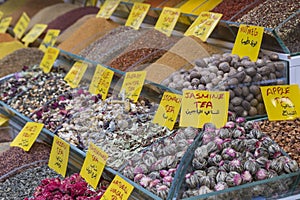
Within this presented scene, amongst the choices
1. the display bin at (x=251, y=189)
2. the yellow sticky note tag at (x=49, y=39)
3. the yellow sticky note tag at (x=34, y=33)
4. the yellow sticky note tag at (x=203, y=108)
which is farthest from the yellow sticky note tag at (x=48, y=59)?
the display bin at (x=251, y=189)

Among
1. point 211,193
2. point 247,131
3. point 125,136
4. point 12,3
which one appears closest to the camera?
point 211,193

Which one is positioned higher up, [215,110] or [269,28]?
[269,28]

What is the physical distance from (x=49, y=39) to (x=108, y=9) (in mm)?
484

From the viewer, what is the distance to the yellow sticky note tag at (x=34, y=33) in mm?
4094

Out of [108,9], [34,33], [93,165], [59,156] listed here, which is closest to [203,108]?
[93,165]

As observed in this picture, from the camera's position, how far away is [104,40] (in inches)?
131

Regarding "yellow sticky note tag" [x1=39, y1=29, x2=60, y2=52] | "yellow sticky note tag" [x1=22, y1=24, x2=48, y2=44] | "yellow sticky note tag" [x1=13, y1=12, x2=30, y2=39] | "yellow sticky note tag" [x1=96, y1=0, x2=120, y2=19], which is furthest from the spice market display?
"yellow sticky note tag" [x1=13, y1=12, x2=30, y2=39]

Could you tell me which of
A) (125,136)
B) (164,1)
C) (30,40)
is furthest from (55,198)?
(30,40)

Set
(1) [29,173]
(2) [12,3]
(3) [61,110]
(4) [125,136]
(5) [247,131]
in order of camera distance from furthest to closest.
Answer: (2) [12,3] < (3) [61,110] < (1) [29,173] < (4) [125,136] < (5) [247,131]

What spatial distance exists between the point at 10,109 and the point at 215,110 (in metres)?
1.42

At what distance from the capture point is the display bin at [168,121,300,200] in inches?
68.7

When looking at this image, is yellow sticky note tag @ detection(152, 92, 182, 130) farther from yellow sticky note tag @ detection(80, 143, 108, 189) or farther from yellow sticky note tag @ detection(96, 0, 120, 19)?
yellow sticky note tag @ detection(96, 0, 120, 19)

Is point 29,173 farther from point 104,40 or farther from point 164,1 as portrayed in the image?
point 164,1

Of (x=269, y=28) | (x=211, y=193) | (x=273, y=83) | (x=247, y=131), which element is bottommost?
(x=211, y=193)
